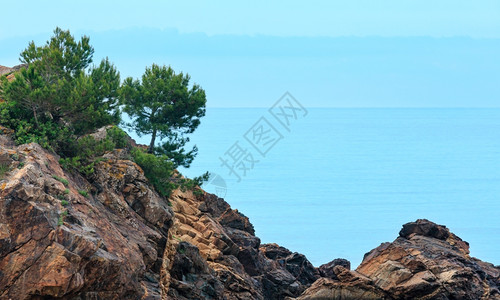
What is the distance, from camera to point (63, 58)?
50938 millimetres

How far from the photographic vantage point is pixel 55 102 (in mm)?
46812

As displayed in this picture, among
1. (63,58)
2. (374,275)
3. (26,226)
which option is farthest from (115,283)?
(374,275)

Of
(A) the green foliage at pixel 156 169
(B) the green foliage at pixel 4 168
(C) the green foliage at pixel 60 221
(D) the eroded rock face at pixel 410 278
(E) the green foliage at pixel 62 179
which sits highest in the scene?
(D) the eroded rock face at pixel 410 278

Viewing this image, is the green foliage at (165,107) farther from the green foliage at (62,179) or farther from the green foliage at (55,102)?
the green foliage at (62,179)

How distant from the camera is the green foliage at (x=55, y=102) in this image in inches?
1820

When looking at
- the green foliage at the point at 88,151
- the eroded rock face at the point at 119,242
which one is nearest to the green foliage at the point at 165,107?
the eroded rock face at the point at 119,242

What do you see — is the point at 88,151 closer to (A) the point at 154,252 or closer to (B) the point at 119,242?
(A) the point at 154,252

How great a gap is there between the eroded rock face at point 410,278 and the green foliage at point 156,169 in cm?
1154

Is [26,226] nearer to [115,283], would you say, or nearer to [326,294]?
[115,283]

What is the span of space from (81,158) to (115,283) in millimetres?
10159

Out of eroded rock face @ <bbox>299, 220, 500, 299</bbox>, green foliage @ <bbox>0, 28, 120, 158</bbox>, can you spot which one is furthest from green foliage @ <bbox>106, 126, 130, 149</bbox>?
A: eroded rock face @ <bbox>299, 220, 500, 299</bbox>

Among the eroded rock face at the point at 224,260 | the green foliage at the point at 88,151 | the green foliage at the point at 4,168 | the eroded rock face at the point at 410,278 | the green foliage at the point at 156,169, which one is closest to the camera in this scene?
the green foliage at the point at 4,168

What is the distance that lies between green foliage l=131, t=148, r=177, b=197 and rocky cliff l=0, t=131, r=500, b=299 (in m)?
0.95

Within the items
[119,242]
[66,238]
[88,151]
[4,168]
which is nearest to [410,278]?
[119,242]
